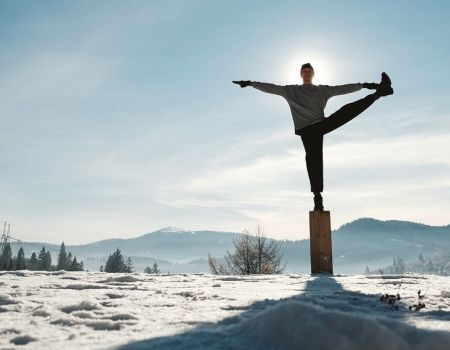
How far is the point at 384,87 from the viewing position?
612 cm

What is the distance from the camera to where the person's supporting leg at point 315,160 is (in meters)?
6.28

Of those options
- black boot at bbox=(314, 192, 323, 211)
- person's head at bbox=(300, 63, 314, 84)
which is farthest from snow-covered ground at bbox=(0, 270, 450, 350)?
person's head at bbox=(300, 63, 314, 84)

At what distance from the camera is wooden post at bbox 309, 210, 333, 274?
594cm

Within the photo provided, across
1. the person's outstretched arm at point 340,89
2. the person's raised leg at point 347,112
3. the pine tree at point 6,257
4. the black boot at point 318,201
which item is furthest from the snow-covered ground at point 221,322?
the pine tree at point 6,257

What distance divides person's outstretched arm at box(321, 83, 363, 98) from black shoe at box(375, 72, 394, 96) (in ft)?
1.24

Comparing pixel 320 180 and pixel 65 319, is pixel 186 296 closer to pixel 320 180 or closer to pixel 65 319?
pixel 65 319

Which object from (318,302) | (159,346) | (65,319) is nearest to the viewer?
(159,346)

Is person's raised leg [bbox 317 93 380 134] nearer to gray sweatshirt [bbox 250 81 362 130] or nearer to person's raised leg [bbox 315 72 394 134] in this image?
person's raised leg [bbox 315 72 394 134]

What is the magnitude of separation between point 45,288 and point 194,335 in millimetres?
2445

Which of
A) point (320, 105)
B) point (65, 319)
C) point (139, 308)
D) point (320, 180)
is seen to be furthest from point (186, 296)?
point (320, 105)

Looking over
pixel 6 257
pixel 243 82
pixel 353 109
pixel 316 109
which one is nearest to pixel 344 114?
pixel 353 109

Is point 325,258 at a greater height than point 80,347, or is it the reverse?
point 325,258

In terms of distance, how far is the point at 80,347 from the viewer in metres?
1.59

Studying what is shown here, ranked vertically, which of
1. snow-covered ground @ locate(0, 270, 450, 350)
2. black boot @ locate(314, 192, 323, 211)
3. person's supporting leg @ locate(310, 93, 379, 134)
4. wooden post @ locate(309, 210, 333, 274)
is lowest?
snow-covered ground @ locate(0, 270, 450, 350)
